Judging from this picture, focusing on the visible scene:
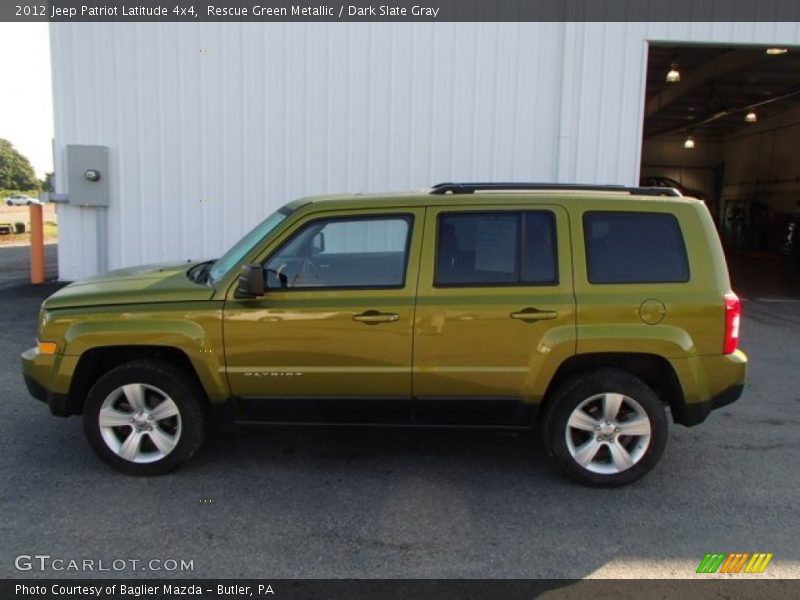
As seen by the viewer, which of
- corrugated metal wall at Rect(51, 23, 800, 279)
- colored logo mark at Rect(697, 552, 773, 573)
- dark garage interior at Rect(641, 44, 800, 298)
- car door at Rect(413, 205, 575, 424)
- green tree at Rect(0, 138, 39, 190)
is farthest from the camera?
green tree at Rect(0, 138, 39, 190)

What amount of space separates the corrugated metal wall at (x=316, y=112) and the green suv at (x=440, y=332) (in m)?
5.99

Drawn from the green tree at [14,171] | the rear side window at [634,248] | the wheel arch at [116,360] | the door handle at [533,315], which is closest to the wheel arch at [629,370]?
the door handle at [533,315]

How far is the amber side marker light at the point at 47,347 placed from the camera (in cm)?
408

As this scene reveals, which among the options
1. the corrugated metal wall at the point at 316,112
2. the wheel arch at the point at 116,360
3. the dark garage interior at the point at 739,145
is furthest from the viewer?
Answer: the dark garage interior at the point at 739,145

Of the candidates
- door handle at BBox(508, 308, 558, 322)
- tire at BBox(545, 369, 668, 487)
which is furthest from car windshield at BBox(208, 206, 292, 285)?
tire at BBox(545, 369, 668, 487)

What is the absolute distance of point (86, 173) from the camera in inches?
382

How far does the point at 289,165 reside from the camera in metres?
9.94

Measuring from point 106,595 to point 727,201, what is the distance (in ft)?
107

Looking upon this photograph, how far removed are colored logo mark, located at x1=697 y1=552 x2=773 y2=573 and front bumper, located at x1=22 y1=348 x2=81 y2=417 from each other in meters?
3.73

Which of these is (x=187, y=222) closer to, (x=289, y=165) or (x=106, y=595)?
(x=289, y=165)

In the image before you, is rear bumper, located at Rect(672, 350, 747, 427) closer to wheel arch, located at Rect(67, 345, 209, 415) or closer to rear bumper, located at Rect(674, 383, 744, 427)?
rear bumper, located at Rect(674, 383, 744, 427)

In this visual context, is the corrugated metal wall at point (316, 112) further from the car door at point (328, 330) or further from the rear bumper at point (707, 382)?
the rear bumper at point (707, 382)

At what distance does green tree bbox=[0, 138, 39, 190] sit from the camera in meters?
105

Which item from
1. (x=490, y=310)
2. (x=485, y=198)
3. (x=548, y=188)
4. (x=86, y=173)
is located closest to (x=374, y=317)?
(x=490, y=310)
